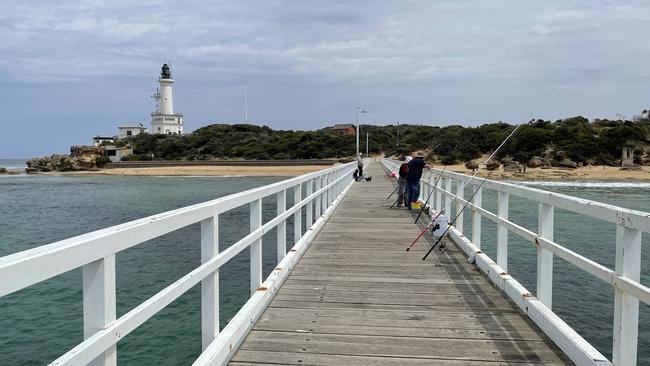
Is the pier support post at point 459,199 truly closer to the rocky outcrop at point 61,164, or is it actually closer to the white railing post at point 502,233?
the white railing post at point 502,233

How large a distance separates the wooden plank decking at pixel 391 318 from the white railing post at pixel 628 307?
0.73 m

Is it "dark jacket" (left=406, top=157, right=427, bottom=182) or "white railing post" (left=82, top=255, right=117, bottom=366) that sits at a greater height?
"dark jacket" (left=406, top=157, right=427, bottom=182)

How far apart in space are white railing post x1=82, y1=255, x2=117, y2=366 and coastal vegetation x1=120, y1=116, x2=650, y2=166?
2893cm

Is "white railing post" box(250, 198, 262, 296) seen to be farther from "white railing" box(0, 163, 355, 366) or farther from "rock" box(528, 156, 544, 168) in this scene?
"rock" box(528, 156, 544, 168)

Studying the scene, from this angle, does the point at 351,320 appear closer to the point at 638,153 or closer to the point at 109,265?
the point at 109,265

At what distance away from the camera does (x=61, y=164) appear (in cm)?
9556

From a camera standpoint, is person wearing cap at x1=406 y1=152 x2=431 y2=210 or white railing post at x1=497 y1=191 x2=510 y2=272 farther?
person wearing cap at x1=406 y1=152 x2=431 y2=210

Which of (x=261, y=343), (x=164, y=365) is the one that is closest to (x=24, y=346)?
(x=164, y=365)

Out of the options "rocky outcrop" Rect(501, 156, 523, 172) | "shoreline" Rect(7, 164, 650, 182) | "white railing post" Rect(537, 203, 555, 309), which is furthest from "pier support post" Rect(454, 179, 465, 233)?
"rocky outcrop" Rect(501, 156, 523, 172)

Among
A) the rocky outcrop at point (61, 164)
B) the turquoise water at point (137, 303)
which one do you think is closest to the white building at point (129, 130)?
the rocky outcrop at point (61, 164)

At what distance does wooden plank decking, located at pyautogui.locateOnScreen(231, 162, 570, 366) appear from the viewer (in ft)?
13.2

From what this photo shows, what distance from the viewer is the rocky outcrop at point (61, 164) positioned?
307 feet

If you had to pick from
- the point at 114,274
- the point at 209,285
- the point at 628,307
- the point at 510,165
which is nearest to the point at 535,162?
the point at 510,165

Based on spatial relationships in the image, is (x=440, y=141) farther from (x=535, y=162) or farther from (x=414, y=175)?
(x=535, y=162)
